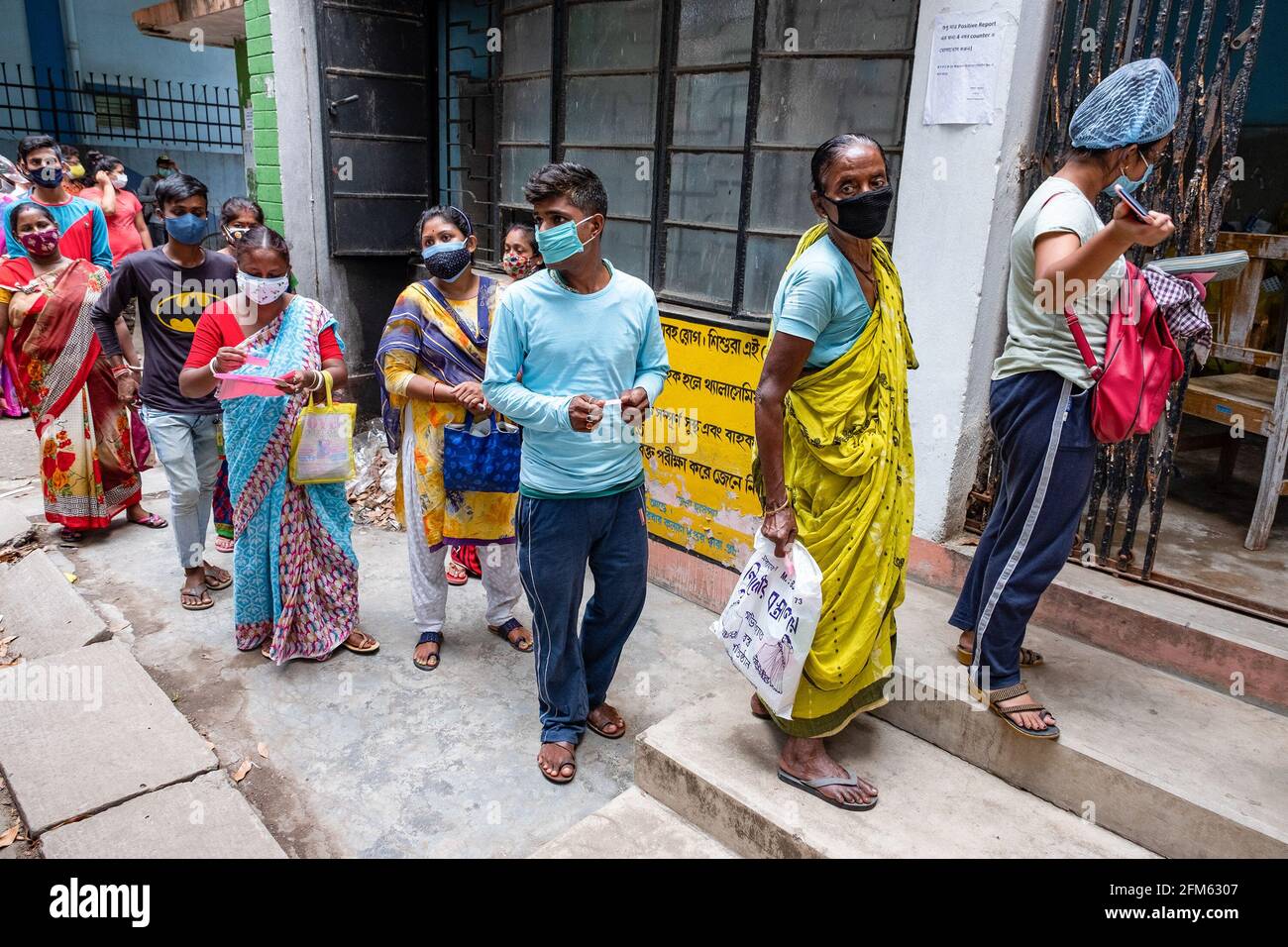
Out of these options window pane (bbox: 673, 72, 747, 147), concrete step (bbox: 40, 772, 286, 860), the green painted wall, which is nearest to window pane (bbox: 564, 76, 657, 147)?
window pane (bbox: 673, 72, 747, 147)

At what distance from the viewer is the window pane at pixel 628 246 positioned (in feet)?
15.9

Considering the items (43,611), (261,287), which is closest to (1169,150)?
(261,287)

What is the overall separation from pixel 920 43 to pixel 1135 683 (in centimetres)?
247

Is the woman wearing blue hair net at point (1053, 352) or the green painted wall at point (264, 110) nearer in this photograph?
the woman wearing blue hair net at point (1053, 352)

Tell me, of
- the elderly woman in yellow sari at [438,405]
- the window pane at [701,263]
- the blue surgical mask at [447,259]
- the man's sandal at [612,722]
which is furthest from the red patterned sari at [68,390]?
the man's sandal at [612,722]

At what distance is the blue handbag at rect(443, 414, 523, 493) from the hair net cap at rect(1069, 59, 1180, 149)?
2311 mm

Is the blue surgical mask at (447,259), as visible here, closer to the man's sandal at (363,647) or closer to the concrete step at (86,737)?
the man's sandal at (363,647)

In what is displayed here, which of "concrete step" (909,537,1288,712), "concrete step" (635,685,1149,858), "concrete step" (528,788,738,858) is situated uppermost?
"concrete step" (909,537,1288,712)

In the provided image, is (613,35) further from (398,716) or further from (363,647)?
(398,716)

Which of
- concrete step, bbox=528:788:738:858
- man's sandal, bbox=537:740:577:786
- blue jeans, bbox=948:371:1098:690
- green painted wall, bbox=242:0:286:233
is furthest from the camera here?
green painted wall, bbox=242:0:286:233

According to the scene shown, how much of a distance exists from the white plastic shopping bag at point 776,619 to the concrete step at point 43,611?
301cm

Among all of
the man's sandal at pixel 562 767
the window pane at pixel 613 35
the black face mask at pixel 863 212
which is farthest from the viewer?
the window pane at pixel 613 35

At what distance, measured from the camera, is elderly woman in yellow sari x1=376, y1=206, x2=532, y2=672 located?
11.7 ft

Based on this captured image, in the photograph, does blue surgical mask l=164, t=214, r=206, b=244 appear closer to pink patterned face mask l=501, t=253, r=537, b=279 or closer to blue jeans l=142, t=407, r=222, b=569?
blue jeans l=142, t=407, r=222, b=569
